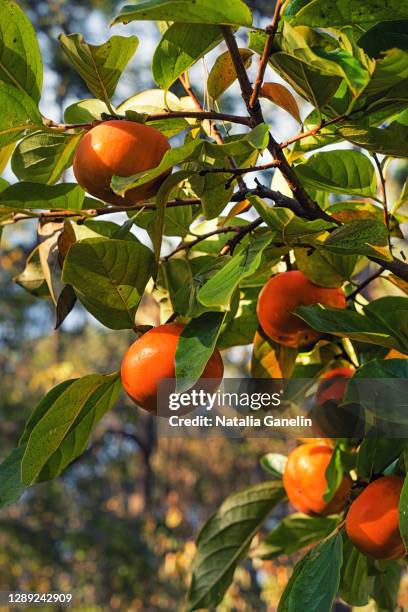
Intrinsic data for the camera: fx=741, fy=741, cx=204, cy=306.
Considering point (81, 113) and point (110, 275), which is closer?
point (110, 275)

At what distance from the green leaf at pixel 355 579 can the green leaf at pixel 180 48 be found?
0.54 m

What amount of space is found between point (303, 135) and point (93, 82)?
0.18 metres

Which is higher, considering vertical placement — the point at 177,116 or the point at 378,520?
the point at 177,116

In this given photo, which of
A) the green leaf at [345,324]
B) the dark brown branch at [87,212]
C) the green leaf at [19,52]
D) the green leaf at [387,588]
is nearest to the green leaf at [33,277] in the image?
the dark brown branch at [87,212]

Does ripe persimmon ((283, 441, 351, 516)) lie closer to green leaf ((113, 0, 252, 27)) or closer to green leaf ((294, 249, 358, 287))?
green leaf ((294, 249, 358, 287))

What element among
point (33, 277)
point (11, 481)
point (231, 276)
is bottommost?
point (11, 481)

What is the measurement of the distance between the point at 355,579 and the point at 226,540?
18 centimetres

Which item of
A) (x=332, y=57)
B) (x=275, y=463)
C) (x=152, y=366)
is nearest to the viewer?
(x=332, y=57)

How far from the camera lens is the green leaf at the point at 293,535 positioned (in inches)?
37.8

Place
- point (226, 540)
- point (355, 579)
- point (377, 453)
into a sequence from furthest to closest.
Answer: point (226, 540)
point (355, 579)
point (377, 453)

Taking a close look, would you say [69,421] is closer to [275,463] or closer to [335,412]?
[335,412]

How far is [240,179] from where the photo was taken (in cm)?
66

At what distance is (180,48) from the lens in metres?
0.62

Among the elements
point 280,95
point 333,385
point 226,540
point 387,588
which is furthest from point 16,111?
point 387,588
